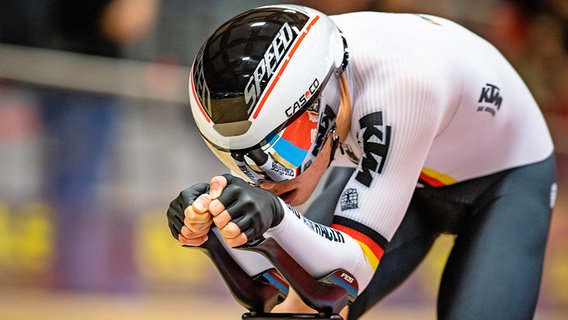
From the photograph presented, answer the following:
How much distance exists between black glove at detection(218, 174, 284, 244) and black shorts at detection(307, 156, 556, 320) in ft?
3.13

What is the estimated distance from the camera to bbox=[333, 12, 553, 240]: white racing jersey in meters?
2.59

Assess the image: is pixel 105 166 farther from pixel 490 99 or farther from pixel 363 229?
pixel 363 229

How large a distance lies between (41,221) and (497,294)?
3276 mm

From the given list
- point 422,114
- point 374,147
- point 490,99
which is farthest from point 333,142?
point 490,99

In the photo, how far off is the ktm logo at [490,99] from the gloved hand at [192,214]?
3.71 feet

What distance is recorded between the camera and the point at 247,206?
209cm

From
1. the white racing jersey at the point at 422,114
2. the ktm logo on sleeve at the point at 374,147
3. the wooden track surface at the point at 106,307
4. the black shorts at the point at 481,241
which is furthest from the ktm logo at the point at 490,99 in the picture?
the wooden track surface at the point at 106,307

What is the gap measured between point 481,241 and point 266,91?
99 centimetres

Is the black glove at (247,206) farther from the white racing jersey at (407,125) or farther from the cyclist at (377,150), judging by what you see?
the white racing jersey at (407,125)

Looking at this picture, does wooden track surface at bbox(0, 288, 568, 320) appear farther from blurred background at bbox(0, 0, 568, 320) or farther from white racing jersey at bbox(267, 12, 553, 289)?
white racing jersey at bbox(267, 12, 553, 289)

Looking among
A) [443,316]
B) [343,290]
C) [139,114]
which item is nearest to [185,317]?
[139,114]

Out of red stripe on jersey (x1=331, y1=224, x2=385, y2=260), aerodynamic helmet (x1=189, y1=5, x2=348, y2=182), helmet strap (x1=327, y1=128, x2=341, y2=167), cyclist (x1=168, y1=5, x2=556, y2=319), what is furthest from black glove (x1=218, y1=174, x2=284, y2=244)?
helmet strap (x1=327, y1=128, x2=341, y2=167)

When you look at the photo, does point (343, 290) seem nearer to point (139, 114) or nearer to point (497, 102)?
point (497, 102)

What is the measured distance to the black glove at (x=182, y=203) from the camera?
2160mm
